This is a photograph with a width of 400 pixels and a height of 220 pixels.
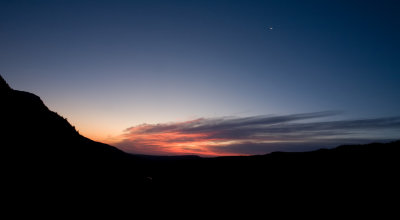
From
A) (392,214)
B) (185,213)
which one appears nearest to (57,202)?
(185,213)

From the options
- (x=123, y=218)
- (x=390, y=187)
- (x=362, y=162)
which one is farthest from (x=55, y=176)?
(x=362, y=162)

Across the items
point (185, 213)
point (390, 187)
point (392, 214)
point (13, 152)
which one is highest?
point (13, 152)

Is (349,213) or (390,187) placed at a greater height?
(390,187)

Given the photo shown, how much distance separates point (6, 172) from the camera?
12.8 meters

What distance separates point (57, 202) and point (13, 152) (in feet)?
17.6

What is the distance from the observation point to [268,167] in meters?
32.1

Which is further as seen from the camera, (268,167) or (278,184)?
(268,167)

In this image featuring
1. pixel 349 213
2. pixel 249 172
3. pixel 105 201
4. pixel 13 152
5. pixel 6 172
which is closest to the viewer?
pixel 6 172

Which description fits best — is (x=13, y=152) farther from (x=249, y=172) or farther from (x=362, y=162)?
(x=362, y=162)

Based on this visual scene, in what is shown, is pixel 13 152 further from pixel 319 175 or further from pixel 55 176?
pixel 319 175

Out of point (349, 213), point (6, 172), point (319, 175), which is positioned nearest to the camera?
point (6, 172)

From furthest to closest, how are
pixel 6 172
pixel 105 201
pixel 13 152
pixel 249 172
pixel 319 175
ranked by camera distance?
pixel 249 172 < pixel 319 175 < pixel 105 201 < pixel 13 152 < pixel 6 172

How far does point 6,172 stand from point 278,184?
26.5 metres

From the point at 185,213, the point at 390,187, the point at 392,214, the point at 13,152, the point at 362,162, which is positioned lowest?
the point at 185,213
